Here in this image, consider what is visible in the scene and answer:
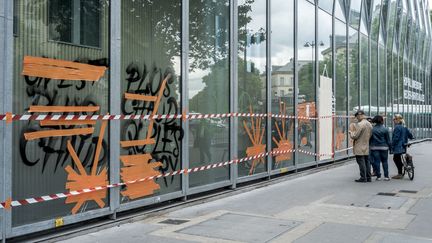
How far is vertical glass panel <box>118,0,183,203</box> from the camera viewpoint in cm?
742

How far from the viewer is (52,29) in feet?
20.5

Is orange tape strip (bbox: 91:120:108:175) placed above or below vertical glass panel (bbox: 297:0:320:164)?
below

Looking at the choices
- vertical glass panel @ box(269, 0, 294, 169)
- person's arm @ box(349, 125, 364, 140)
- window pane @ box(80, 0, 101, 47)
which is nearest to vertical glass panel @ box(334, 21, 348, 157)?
vertical glass panel @ box(269, 0, 294, 169)

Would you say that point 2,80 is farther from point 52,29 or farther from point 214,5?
point 214,5

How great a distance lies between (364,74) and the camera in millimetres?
20125

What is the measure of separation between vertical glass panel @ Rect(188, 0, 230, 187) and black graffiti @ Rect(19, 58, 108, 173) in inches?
92.6

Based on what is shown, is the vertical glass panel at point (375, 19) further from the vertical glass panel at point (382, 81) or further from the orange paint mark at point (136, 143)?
the orange paint mark at point (136, 143)

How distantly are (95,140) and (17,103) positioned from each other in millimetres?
1344

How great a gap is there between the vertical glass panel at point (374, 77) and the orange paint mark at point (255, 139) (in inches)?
449

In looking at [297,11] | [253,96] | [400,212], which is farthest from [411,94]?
[400,212]

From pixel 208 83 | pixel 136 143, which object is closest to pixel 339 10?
pixel 208 83

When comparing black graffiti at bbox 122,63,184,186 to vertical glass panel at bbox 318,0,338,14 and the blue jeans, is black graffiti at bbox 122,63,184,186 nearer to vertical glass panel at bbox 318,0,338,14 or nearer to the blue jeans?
the blue jeans

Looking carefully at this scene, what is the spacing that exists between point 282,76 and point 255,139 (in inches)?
95.7

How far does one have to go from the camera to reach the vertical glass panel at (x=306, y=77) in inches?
540
